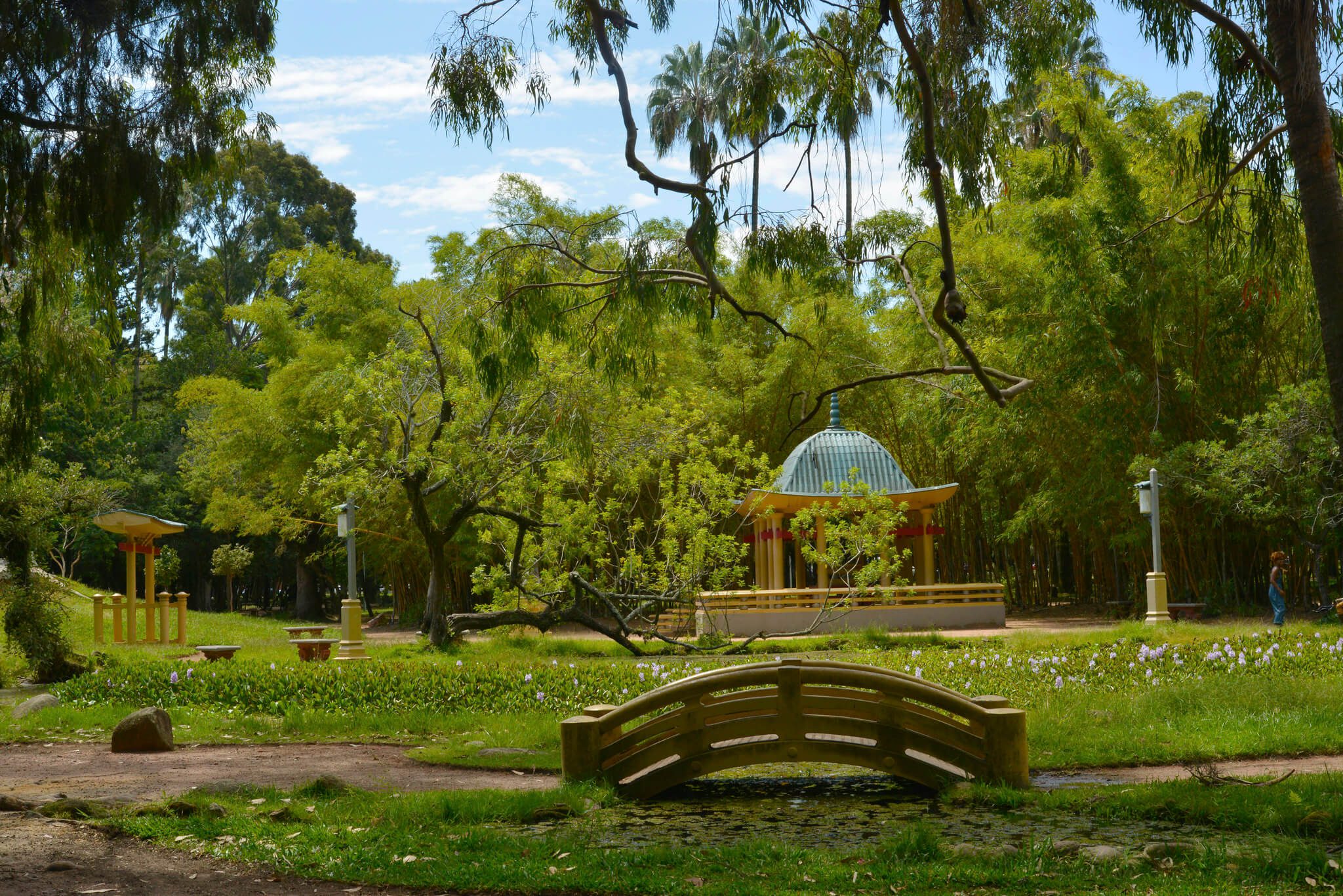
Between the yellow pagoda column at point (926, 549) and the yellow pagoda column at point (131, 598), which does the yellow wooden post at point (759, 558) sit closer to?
the yellow pagoda column at point (926, 549)

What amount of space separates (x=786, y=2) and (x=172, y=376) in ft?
120

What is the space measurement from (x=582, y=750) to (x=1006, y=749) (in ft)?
8.42

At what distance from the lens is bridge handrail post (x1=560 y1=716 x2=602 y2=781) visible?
7.19 m

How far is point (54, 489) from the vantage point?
49.2 ft

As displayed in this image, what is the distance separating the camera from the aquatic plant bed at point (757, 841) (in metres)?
4.84

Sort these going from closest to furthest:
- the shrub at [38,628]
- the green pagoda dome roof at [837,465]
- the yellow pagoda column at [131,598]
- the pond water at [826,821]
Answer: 1. the pond water at [826,821]
2. the shrub at [38,628]
3. the yellow pagoda column at [131,598]
4. the green pagoda dome roof at [837,465]

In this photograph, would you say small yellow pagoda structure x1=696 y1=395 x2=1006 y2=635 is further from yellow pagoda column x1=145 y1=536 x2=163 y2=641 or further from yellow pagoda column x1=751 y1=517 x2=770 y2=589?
yellow pagoda column x1=145 y1=536 x2=163 y2=641

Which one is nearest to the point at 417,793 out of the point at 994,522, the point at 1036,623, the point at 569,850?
the point at 569,850

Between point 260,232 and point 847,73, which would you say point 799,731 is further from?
point 260,232

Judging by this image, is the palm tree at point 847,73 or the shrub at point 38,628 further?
the shrub at point 38,628

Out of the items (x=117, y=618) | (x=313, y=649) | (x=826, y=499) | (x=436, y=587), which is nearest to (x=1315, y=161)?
(x=313, y=649)

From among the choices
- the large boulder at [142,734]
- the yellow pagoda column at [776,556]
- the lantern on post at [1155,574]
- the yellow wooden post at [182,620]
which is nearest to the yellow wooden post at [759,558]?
the yellow pagoda column at [776,556]

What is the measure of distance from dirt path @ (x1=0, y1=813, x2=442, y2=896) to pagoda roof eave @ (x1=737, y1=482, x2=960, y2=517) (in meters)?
16.0

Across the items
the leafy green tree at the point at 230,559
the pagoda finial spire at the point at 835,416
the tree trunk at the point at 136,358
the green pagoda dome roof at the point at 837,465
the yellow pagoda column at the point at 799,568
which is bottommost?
the yellow pagoda column at the point at 799,568
